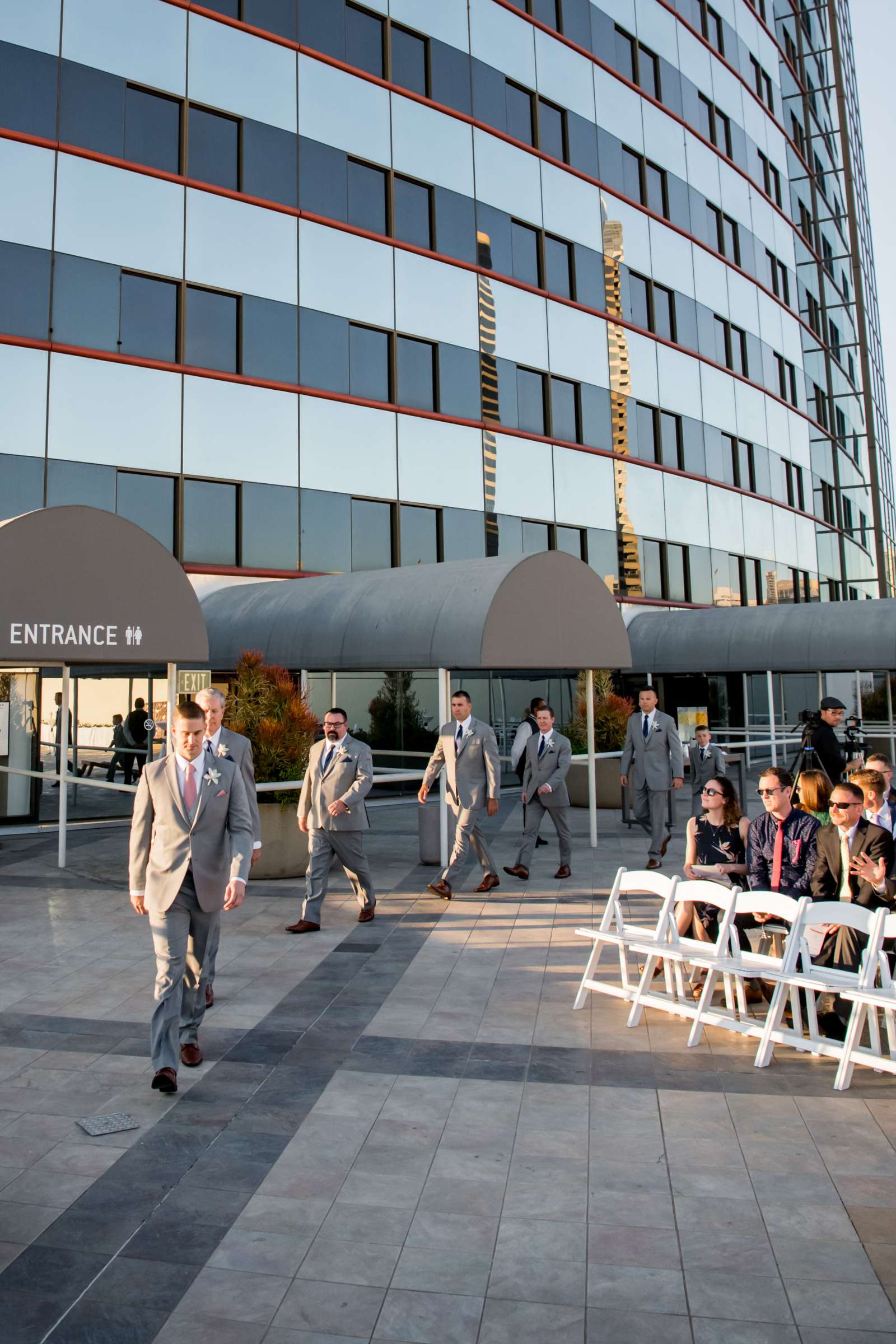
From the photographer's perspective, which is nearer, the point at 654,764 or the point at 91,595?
the point at 91,595

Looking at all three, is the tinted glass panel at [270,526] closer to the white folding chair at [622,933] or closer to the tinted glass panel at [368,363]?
the tinted glass panel at [368,363]

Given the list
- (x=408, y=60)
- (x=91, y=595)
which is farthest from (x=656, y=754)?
(x=408, y=60)

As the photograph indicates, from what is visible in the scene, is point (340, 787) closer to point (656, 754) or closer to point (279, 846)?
point (279, 846)

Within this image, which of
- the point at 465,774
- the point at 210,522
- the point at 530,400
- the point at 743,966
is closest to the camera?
the point at 743,966

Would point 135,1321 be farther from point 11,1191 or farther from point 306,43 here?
point 306,43

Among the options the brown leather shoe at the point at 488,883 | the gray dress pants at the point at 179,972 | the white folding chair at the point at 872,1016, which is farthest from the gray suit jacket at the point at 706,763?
the gray dress pants at the point at 179,972

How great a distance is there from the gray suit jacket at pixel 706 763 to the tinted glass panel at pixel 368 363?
34.6 ft

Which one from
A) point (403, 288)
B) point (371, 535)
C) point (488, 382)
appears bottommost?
point (371, 535)

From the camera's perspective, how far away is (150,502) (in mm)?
18281

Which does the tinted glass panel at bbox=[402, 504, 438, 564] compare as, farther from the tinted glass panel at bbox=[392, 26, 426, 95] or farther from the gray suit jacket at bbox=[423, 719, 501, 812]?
the gray suit jacket at bbox=[423, 719, 501, 812]

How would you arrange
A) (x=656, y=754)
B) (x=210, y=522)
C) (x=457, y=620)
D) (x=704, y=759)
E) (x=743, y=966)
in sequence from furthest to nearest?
1. (x=210, y=522)
2. (x=704, y=759)
3. (x=457, y=620)
4. (x=656, y=754)
5. (x=743, y=966)

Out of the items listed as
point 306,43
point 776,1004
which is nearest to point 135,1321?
point 776,1004

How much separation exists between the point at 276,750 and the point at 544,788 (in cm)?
303

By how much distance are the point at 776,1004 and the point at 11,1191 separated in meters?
4.10
